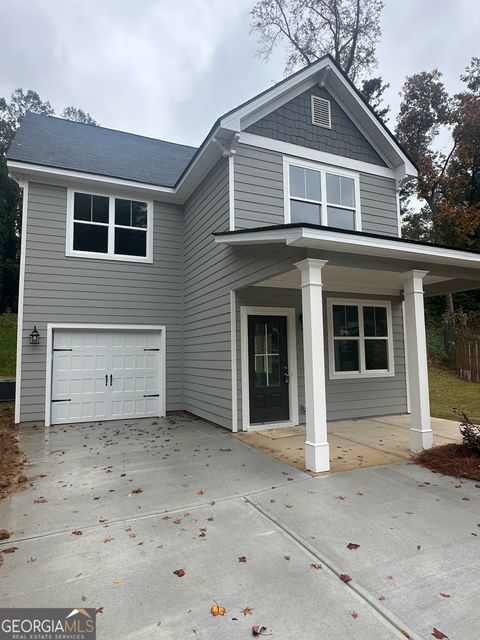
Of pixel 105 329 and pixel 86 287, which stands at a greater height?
pixel 86 287

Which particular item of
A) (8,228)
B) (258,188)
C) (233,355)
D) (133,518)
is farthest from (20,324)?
(8,228)

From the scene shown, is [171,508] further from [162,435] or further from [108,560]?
[162,435]

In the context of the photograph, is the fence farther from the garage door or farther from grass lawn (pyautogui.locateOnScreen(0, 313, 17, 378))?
grass lawn (pyautogui.locateOnScreen(0, 313, 17, 378))

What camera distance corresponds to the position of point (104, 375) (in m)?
8.09

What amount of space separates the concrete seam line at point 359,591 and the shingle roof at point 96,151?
24.6 feet

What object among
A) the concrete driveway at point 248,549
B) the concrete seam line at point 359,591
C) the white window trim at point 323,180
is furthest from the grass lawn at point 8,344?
the concrete seam line at point 359,591

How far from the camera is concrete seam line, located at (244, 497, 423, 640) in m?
1.94

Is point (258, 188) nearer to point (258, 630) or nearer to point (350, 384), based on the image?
point (350, 384)

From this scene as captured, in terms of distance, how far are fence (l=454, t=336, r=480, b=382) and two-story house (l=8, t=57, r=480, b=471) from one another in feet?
22.9

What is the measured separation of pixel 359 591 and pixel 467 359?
1369cm

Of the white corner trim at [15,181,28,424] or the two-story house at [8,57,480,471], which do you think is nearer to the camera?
the two-story house at [8,57,480,471]

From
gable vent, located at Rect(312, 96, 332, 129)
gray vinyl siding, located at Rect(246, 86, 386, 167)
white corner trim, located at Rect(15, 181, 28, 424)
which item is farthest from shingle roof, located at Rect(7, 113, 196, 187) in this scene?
gable vent, located at Rect(312, 96, 332, 129)

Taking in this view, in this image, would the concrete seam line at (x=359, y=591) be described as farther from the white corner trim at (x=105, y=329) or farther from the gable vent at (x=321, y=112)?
the gable vent at (x=321, y=112)
